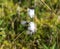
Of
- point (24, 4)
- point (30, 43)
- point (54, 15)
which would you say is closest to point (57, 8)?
point (54, 15)

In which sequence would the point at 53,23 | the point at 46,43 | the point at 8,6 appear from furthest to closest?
the point at 8,6 < the point at 53,23 < the point at 46,43

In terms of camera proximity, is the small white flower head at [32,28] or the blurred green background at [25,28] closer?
the blurred green background at [25,28]

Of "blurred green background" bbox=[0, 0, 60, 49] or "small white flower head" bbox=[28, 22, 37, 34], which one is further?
"small white flower head" bbox=[28, 22, 37, 34]

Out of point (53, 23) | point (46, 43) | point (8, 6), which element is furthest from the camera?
point (8, 6)

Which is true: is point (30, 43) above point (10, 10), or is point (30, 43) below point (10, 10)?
below

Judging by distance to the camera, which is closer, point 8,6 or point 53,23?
point 53,23

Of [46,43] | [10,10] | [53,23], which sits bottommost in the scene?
[46,43]

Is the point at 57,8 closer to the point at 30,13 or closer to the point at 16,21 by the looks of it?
the point at 30,13
